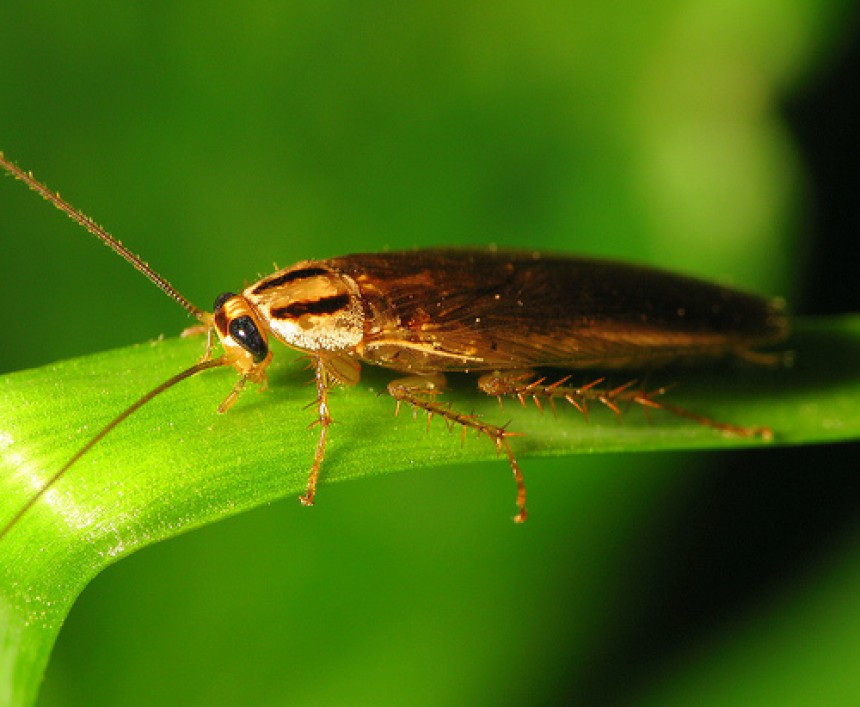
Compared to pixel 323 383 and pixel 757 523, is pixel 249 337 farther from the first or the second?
pixel 757 523

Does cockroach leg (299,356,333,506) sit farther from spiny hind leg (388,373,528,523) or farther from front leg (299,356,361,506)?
spiny hind leg (388,373,528,523)

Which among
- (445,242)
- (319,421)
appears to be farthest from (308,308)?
(445,242)

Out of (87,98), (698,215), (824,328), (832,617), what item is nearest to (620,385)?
(824,328)

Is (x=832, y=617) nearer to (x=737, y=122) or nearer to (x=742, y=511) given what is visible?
(x=742, y=511)

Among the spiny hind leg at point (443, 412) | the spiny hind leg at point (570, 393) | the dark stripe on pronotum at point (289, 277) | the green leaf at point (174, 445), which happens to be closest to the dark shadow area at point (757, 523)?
the spiny hind leg at point (570, 393)

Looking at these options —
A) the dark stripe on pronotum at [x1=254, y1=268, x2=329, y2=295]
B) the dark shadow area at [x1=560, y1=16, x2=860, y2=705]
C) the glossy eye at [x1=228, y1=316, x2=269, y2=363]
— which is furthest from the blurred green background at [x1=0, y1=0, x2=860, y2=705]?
the glossy eye at [x1=228, y1=316, x2=269, y2=363]

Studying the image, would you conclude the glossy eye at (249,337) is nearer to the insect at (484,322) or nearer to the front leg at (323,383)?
the insect at (484,322)
